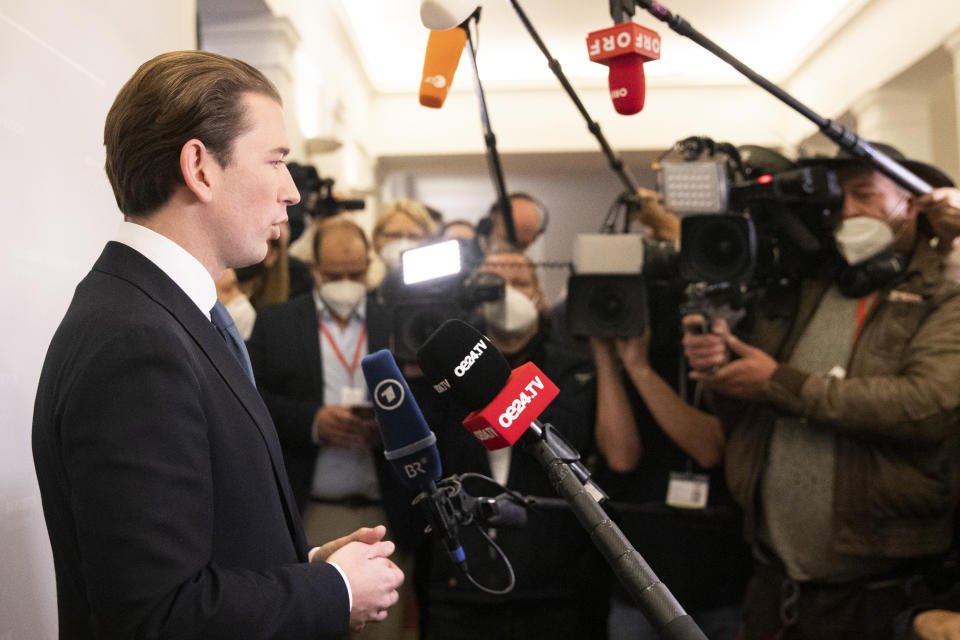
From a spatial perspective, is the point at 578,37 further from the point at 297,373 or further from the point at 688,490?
the point at 688,490

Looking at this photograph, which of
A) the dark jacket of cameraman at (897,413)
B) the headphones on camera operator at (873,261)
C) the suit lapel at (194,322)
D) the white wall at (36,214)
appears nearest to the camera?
the suit lapel at (194,322)

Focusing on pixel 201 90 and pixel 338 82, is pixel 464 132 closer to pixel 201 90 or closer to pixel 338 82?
pixel 338 82

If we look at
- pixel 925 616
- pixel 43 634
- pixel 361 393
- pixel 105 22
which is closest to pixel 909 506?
pixel 925 616

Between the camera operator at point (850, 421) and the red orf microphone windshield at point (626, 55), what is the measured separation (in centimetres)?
64

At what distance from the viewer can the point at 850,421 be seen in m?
1.78

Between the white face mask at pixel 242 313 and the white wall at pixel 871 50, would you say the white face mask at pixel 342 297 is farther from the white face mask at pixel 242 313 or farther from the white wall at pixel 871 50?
the white wall at pixel 871 50

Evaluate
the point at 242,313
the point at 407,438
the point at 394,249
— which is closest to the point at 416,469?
the point at 407,438

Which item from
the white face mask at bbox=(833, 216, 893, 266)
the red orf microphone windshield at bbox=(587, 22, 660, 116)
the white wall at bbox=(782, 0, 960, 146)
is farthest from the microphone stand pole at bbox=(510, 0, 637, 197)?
the white wall at bbox=(782, 0, 960, 146)

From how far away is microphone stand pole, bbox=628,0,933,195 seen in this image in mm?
1465

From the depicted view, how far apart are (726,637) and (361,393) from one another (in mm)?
1096

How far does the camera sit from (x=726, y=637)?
202cm

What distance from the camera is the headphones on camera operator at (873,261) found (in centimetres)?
186

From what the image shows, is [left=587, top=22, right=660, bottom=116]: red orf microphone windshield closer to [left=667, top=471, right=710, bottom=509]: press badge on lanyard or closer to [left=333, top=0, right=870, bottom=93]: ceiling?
[left=667, top=471, right=710, bottom=509]: press badge on lanyard

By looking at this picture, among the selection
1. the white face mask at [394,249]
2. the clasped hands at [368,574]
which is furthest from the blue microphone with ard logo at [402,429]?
the white face mask at [394,249]
